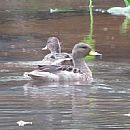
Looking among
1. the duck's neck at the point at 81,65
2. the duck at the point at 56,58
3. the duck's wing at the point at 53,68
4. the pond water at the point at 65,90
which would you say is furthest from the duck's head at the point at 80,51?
the duck's wing at the point at 53,68

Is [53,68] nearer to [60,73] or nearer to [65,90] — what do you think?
[60,73]

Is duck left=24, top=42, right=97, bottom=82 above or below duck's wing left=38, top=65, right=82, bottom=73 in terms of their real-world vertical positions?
below

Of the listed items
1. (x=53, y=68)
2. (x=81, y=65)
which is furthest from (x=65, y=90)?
(x=81, y=65)

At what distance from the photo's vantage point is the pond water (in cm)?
1002

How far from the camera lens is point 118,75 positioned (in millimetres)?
13859

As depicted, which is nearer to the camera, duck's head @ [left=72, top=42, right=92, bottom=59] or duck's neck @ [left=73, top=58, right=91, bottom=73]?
duck's neck @ [left=73, top=58, right=91, bottom=73]

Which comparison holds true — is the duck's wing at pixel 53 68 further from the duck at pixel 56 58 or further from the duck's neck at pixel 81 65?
the duck at pixel 56 58

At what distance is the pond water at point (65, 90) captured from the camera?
10.0 metres

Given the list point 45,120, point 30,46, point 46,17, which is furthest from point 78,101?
point 46,17

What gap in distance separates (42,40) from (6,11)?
9.00m

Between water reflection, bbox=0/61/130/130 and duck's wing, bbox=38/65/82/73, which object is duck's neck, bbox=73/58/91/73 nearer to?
water reflection, bbox=0/61/130/130

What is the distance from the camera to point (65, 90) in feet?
41.4

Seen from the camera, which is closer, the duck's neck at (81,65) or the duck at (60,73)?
the duck at (60,73)

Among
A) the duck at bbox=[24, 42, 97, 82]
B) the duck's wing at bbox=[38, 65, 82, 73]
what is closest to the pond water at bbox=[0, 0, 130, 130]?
the duck at bbox=[24, 42, 97, 82]
